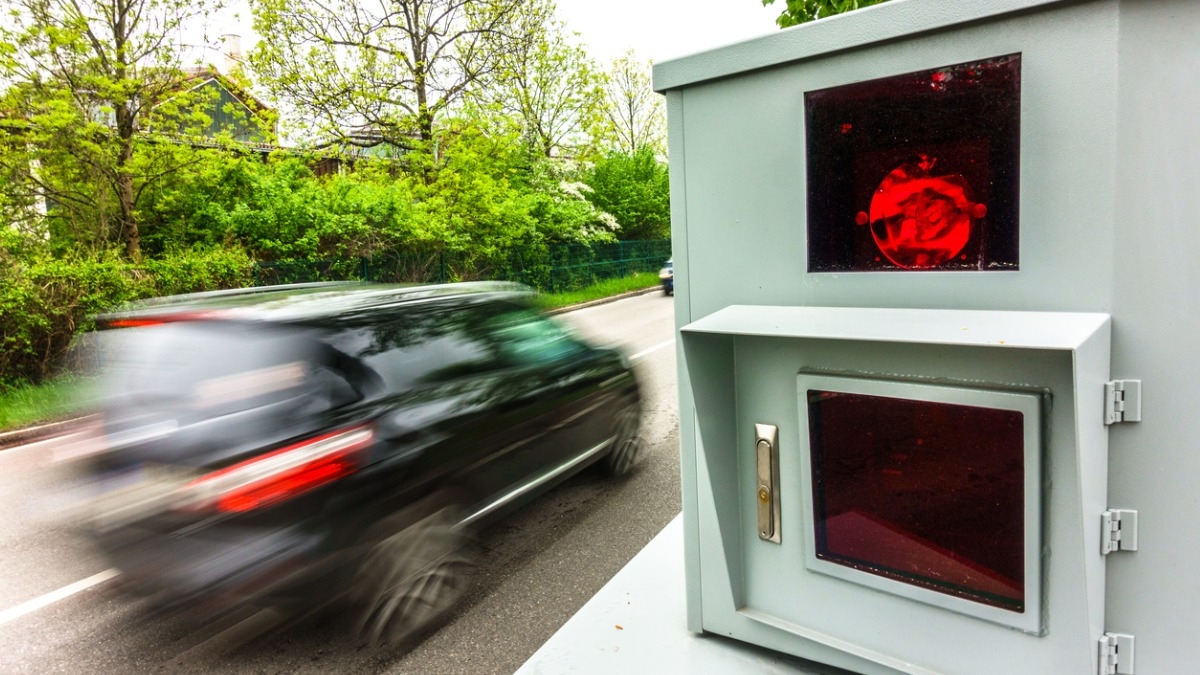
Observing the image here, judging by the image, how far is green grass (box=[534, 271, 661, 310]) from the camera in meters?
21.2

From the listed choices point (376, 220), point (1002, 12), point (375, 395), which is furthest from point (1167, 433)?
point (376, 220)

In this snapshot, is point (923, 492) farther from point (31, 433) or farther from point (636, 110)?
point (636, 110)

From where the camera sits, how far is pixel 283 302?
12.2 ft

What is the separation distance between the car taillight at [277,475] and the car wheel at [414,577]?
473 mm

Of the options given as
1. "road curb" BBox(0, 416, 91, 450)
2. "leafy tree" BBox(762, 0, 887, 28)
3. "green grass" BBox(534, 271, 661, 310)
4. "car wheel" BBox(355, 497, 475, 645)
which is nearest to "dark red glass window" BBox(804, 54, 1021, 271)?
"car wheel" BBox(355, 497, 475, 645)

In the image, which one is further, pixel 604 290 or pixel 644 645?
pixel 604 290

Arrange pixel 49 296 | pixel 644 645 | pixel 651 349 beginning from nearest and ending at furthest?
pixel 644 645
pixel 49 296
pixel 651 349

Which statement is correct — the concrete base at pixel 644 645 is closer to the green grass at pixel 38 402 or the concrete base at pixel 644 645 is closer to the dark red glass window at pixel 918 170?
the dark red glass window at pixel 918 170

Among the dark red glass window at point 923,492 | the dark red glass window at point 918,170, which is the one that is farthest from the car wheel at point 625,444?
the dark red glass window at point 918,170

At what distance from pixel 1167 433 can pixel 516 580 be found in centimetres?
331

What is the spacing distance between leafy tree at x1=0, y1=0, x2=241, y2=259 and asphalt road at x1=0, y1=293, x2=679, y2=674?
9.14m

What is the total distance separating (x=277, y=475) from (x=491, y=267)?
700 inches

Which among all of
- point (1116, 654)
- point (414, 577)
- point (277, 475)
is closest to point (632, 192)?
point (414, 577)

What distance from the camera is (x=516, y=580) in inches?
156
